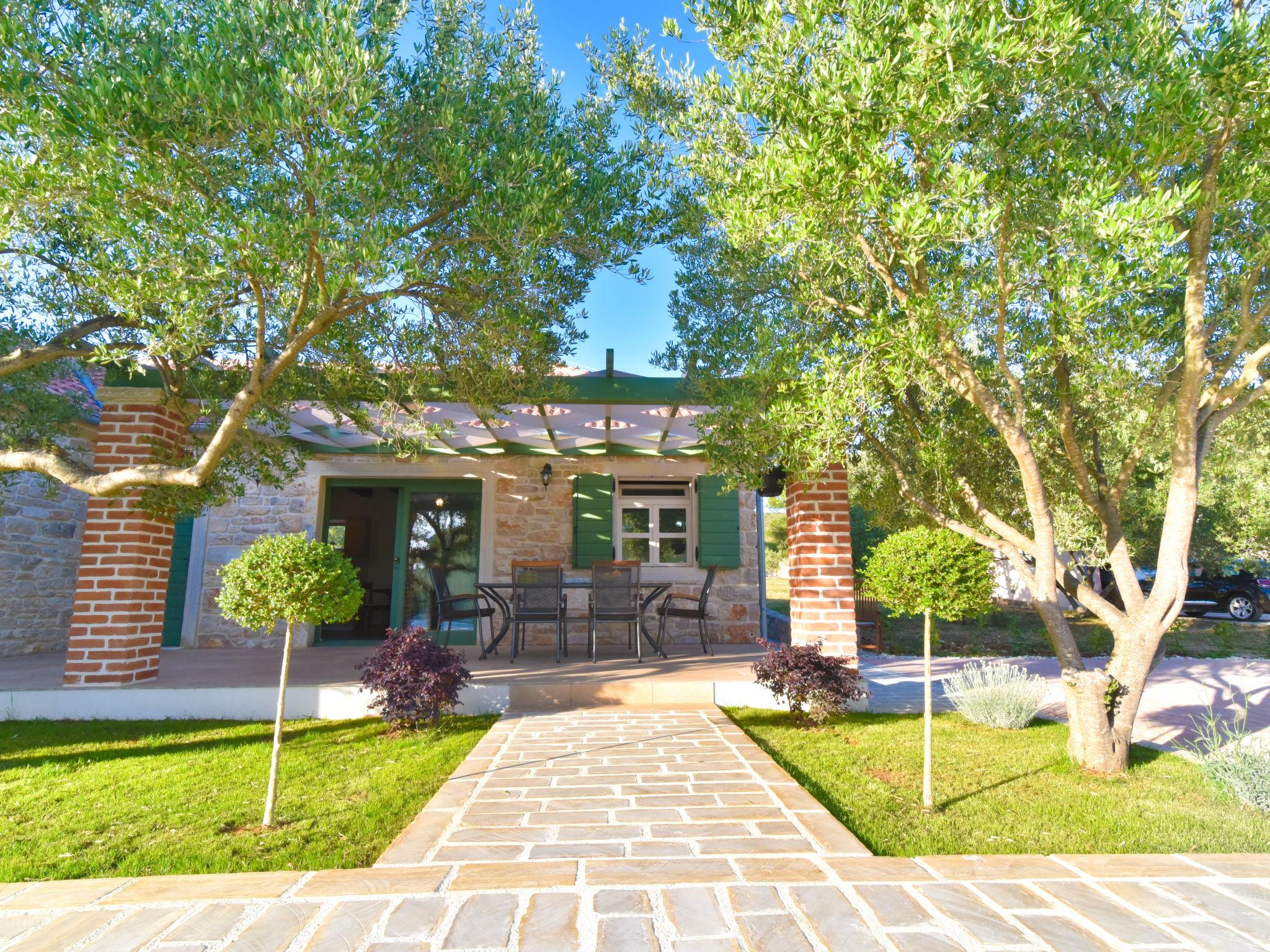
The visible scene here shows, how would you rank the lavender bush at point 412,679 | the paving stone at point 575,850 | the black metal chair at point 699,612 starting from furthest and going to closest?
the black metal chair at point 699,612, the lavender bush at point 412,679, the paving stone at point 575,850

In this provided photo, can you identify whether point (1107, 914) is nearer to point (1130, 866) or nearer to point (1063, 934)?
point (1063, 934)

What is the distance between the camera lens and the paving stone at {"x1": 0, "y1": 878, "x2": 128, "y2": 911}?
6.81ft

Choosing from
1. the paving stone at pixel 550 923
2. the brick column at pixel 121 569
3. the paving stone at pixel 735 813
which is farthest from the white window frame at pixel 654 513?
the paving stone at pixel 550 923

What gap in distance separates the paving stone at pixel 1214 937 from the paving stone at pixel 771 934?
1.07m

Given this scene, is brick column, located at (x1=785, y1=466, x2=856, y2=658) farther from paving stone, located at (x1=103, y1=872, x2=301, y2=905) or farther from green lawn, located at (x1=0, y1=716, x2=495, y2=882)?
paving stone, located at (x1=103, y1=872, x2=301, y2=905)

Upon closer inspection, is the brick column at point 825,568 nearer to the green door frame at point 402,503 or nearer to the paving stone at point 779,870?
the paving stone at point 779,870

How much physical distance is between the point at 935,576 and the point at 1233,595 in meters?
15.8

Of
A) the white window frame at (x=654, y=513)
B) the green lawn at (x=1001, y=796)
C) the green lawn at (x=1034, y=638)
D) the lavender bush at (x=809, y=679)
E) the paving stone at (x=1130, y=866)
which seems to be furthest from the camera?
the green lawn at (x=1034, y=638)

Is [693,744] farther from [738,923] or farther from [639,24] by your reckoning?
[639,24]

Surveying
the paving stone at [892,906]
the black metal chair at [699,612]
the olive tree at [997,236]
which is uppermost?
the olive tree at [997,236]

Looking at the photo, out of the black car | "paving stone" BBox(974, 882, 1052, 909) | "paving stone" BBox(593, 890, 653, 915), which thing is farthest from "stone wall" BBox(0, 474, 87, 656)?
the black car

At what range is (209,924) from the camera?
192cm

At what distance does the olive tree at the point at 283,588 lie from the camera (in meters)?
3.21

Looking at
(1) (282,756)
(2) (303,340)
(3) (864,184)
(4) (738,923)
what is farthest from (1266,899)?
(2) (303,340)
